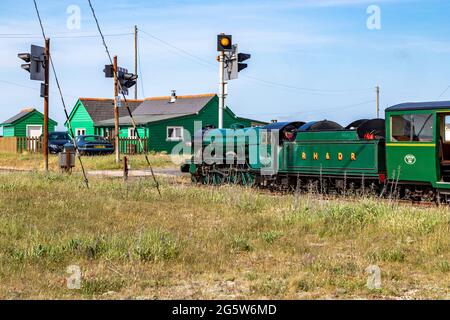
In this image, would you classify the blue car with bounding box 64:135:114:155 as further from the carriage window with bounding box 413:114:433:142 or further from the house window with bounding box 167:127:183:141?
the carriage window with bounding box 413:114:433:142

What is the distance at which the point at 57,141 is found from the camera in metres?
41.2

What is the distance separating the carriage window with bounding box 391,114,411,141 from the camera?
14.2 meters

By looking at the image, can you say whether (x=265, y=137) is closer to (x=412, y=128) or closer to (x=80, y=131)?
(x=412, y=128)

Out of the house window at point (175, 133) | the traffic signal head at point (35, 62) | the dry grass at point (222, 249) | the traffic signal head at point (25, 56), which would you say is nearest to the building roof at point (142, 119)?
the house window at point (175, 133)

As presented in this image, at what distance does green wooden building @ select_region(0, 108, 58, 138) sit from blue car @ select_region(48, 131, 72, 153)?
14670mm

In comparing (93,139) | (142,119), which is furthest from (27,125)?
(93,139)

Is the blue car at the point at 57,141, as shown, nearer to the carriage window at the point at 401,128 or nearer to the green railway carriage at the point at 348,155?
the green railway carriage at the point at 348,155

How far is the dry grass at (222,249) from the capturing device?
630cm

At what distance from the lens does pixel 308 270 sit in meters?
7.11

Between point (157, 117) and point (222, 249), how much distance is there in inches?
1430

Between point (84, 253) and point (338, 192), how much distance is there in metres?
10.4

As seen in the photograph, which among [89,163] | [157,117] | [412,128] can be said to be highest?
[157,117]

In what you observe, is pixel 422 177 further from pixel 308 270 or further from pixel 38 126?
pixel 38 126
